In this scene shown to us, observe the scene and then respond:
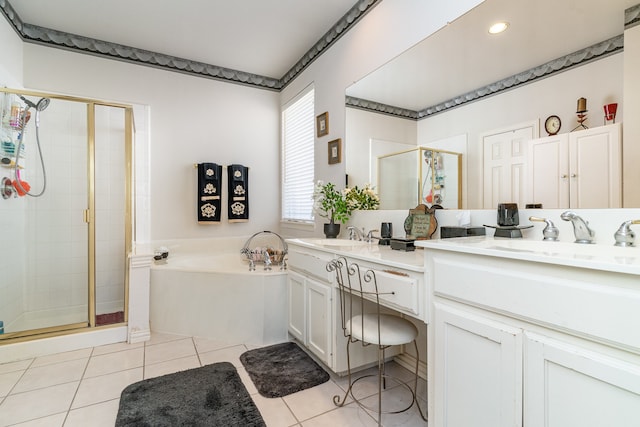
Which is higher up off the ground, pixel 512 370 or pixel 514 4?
pixel 514 4

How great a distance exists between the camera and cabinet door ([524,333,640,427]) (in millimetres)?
703

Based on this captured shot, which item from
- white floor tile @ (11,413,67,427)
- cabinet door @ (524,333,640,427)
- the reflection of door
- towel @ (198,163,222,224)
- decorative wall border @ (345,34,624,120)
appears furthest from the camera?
towel @ (198,163,222,224)

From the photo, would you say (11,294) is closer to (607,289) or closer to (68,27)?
(68,27)

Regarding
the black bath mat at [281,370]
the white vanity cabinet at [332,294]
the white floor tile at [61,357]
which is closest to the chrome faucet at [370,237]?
the white vanity cabinet at [332,294]

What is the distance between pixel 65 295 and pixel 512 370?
3197 mm

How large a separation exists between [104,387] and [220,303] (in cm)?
89

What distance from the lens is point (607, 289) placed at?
73 cm

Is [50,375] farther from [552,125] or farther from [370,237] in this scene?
[552,125]

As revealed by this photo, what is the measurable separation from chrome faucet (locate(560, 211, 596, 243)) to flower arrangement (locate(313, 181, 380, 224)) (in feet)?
4.03

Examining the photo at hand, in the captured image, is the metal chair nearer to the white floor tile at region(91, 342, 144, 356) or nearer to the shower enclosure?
the white floor tile at region(91, 342, 144, 356)

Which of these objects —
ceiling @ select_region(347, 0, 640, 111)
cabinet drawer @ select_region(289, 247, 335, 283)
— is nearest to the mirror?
ceiling @ select_region(347, 0, 640, 111)

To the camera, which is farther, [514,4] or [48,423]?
[48,423]

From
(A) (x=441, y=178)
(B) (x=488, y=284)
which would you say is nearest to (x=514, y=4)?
(A) (x=441, y=178)

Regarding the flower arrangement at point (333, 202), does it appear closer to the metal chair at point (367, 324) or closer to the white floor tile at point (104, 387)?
the metal chair at point (367, 324)
